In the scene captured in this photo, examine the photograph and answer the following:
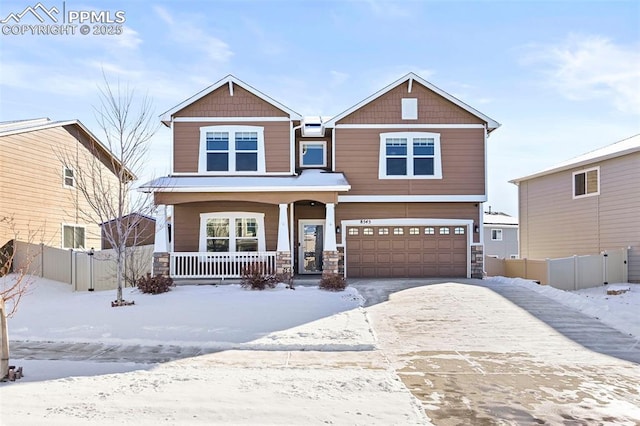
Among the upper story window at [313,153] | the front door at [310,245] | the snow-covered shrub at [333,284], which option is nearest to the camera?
the snow-covered shrub at [333,284]

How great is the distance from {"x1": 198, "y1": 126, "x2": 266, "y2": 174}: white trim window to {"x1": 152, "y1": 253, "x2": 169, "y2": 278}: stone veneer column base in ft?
12.3

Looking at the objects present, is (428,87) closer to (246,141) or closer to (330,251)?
(246,141)

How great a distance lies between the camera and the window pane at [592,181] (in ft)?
65.3

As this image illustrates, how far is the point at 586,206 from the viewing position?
2025cm

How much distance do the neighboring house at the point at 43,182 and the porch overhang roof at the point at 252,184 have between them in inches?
145

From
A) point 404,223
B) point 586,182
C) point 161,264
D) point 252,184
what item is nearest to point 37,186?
point 161,264

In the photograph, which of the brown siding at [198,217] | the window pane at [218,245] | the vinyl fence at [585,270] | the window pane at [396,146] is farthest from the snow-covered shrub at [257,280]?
the vinyl fence at [585,270]

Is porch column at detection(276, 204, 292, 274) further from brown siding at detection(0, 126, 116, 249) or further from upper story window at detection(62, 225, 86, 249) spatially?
upper story window at detection(62, 225, 86, 249)

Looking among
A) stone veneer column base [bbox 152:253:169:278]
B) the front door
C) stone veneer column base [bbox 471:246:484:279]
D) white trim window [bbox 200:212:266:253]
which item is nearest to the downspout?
white trim window [bbox 200:212:266:253]

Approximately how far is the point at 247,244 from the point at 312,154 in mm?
4577

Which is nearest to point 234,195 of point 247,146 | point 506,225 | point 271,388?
point 247,146

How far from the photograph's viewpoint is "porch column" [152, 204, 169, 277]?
16383 mm

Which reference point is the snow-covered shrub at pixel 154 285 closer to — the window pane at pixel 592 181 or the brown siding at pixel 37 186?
the brown siding at pixel 37 186

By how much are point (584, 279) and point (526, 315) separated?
7.68 m
